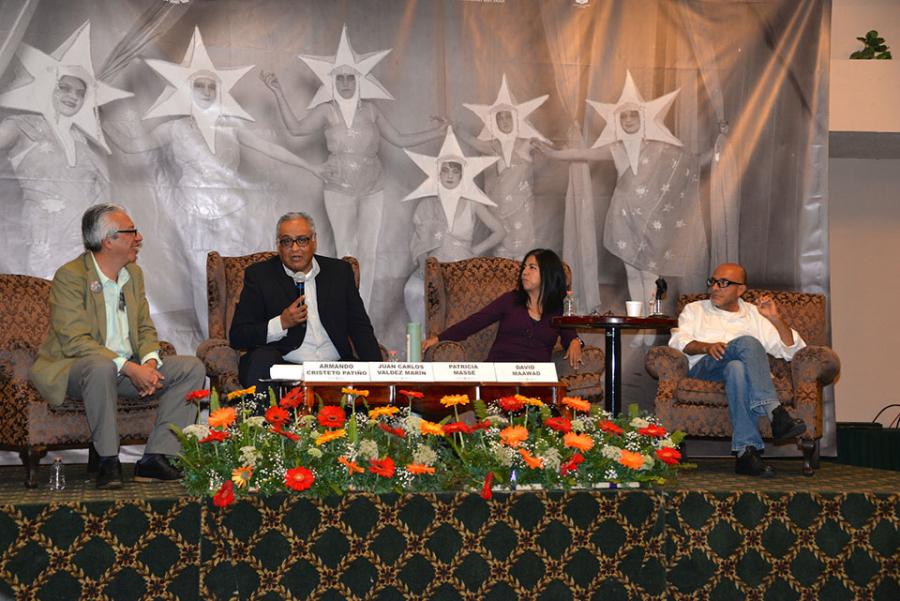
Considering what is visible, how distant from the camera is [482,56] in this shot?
5.95 metres

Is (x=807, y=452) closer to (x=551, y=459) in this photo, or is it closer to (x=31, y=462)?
(x=551, y=459)

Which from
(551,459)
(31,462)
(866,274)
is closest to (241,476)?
(551,459)

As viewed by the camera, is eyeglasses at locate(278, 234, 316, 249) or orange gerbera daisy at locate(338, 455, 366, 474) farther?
eyeglasses at locate(278, 234, 316, 249)

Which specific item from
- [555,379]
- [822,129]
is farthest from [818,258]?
[555,379]

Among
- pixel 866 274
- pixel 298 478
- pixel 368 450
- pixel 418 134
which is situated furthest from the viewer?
pixel 866 274

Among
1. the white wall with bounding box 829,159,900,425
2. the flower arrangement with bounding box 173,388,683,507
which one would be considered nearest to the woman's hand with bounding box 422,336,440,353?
the flower arrangement with bounding box 173,388,683,507

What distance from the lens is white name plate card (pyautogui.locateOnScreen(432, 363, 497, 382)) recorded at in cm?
383

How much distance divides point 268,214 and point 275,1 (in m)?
1.22

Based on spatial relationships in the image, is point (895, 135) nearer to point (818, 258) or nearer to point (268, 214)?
point (818, 258)

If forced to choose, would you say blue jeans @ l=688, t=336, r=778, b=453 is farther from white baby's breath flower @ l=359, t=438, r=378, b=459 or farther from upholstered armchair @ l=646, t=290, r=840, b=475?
white baby's breath flower @ l=359, t=438, r=378, b=459

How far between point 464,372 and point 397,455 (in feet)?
3.59

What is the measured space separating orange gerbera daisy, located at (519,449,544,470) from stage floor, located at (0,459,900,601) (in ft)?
0.31

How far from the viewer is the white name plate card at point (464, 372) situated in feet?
12.6

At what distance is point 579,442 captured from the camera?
111 inches
